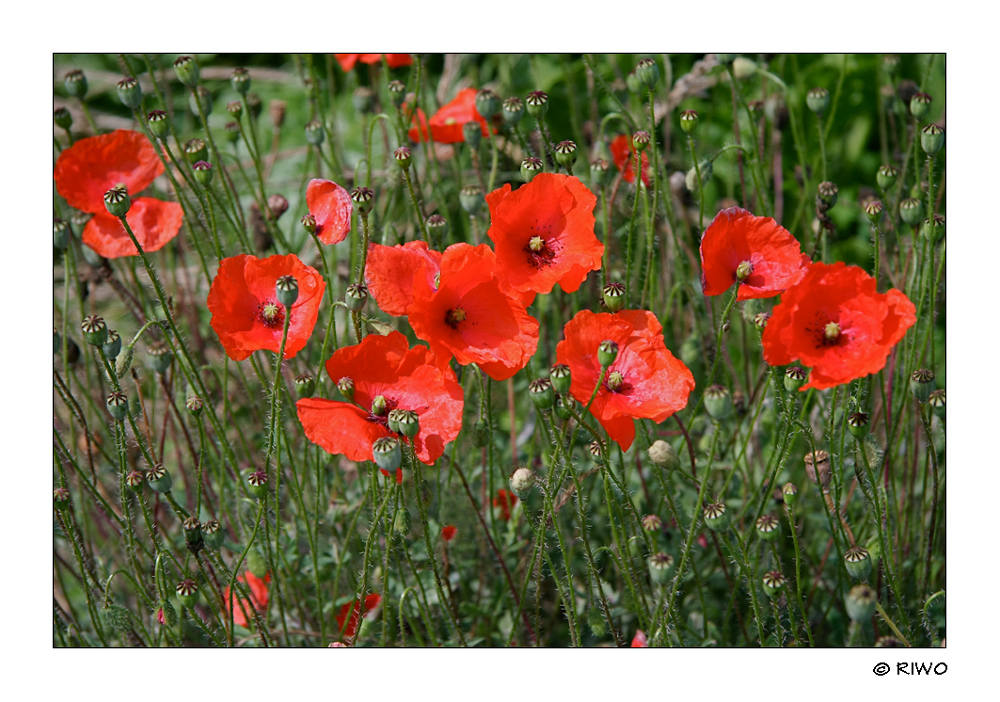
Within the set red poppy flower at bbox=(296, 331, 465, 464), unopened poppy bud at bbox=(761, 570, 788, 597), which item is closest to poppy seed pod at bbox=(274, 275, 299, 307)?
red poppy flower at bbox=(296, 331, 465, 464)

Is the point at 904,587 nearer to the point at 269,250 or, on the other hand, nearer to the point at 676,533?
the point at 676,533

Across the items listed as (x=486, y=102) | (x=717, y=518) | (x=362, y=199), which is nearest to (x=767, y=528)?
(x=717, y=518)

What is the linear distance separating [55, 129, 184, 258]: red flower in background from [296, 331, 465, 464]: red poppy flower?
0.63m

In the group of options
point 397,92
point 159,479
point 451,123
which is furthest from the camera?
point 451,123

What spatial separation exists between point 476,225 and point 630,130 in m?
0.36

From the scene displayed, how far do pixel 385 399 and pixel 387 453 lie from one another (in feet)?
0.59

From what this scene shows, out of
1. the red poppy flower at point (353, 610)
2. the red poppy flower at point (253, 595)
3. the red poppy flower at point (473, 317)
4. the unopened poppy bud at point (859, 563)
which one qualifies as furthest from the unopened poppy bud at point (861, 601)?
the red poppy flower at point (253, 595)

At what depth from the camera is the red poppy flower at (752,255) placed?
149cm

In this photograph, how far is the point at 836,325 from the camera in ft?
4.63

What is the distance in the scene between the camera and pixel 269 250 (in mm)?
2234

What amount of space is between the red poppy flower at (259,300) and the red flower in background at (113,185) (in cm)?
39

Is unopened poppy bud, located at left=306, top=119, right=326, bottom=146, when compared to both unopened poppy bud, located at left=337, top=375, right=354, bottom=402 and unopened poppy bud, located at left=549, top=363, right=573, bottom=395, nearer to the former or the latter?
unopened poppy bud, located at left=337, top=375, right=354, bottom=402

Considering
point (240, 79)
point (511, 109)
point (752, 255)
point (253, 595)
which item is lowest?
point (253, 595)

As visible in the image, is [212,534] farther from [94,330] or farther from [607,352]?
[607,352]
